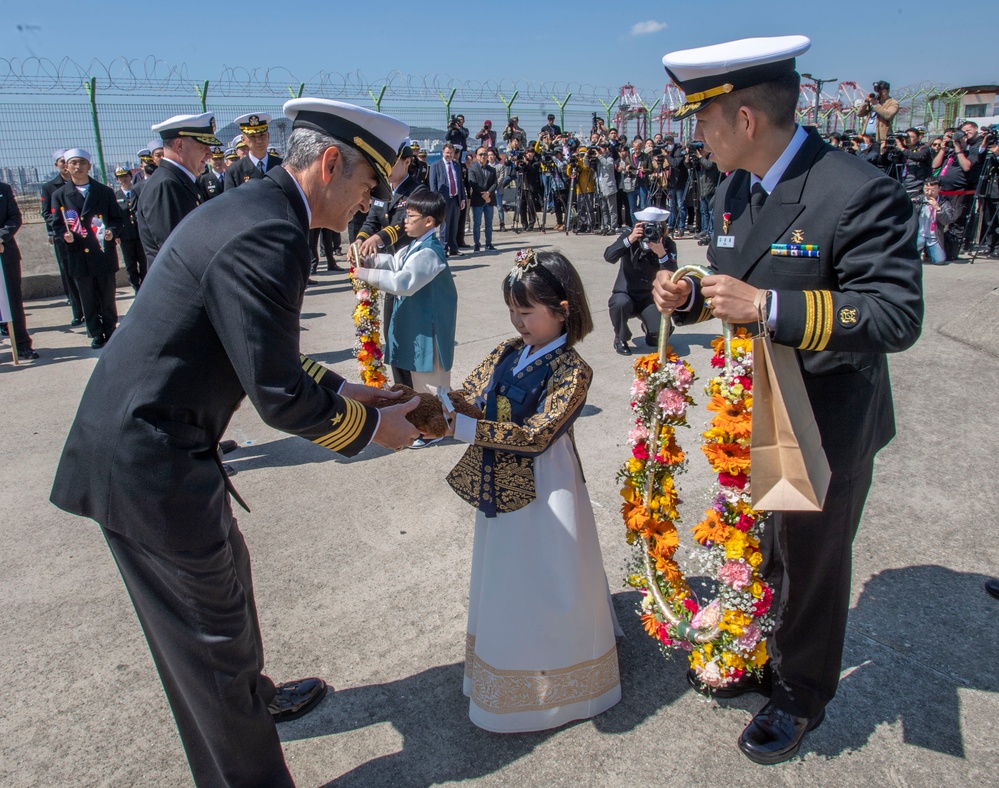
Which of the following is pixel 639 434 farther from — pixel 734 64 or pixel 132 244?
pixel 132 244

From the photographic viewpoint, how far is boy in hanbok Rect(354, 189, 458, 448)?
16.1 feet

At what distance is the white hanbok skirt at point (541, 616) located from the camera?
261cm

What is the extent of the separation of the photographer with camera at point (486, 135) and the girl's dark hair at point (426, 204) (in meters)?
13.0

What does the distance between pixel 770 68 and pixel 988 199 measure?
1292 cm

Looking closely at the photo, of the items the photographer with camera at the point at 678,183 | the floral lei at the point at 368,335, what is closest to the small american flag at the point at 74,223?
the floral lei at the point at 368,335

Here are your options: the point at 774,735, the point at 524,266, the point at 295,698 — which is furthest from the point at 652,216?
the point at 295,698

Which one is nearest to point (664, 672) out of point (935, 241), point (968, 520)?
point (968, 520)

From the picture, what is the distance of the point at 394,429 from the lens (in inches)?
92.4

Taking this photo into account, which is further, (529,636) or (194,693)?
(529,636)

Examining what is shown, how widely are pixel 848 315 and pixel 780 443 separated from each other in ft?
1.30

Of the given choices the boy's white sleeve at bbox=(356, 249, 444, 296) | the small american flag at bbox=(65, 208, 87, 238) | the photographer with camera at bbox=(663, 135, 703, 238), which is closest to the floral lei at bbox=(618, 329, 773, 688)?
the boy's white sleeve at bbox=(356, 249, 444, 296)

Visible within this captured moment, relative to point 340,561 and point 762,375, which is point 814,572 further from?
point 340,561

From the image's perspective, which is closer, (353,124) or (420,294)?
(353,124)

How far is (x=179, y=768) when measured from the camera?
8.38ft
